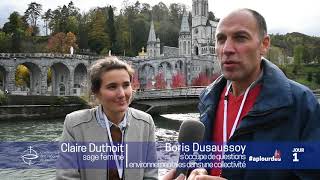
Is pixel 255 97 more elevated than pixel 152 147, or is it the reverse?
pixel 255 97

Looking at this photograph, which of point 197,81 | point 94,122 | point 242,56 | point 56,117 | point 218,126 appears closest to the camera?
point 242,56

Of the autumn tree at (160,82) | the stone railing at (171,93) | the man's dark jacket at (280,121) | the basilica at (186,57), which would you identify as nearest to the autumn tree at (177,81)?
the autumn tree at (160,82)

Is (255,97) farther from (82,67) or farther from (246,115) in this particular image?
(82,67)

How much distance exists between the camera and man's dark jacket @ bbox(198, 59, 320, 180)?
173 cm

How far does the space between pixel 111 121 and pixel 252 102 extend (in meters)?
1.20

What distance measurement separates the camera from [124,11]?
8869 centimetres

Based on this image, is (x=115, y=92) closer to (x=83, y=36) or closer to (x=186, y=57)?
(x=186, y=57)

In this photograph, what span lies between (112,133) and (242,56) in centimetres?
122

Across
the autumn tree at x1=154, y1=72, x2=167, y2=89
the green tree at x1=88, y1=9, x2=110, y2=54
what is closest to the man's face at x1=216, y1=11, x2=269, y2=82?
the autumn tree at x1=154, y1=72, x2=167, y2=89

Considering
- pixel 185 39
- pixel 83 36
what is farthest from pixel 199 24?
pixel 83 36

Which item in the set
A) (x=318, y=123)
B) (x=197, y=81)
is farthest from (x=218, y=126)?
(x=197, y=81)

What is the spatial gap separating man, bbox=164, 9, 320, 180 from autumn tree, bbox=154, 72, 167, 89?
6005 cm

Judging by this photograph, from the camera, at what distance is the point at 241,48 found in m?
1.90

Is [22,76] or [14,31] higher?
[14,31]
